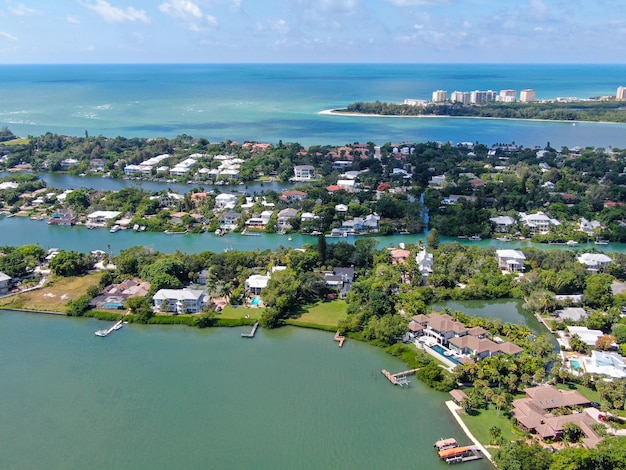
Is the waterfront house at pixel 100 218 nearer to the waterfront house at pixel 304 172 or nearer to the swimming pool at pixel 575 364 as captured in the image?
the waterfront house at pixel 304 172

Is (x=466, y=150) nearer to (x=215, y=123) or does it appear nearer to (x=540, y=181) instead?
(x=540, y=181)

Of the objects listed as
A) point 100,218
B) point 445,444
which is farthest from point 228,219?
point 445,444

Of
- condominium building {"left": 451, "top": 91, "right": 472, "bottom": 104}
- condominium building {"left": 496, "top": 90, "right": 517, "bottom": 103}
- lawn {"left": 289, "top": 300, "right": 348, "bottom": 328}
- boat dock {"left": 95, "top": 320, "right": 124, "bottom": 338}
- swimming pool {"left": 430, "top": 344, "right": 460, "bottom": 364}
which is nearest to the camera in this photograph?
swimming pool {"left": 430, "top": 344, "right": 460, "bottom": 364}

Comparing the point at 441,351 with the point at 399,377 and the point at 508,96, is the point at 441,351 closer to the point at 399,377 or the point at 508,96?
the point at 399,377

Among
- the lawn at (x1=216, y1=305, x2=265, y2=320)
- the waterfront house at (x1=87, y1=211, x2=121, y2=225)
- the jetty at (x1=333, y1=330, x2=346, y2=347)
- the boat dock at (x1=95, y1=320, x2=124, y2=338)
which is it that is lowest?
the jetty at (x1=333, y1=330, x2=346, y2=347)

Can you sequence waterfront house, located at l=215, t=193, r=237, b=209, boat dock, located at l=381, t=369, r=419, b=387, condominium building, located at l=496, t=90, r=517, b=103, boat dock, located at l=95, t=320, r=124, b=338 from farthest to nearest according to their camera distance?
condominium building, located at l=496, t=90, r=517, b=103 → waterfront house, located at l=215, t=193, r=237, b=209 → boat dock, located at l=95, t=320, r=124, b=338 → boat dock, located at l=381, t=369, r=419, b=387

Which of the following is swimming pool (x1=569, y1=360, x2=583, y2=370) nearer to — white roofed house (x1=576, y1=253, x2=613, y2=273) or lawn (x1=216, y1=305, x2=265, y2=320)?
white roofed house (x1=576, y1=253, x2=613, y2=273)

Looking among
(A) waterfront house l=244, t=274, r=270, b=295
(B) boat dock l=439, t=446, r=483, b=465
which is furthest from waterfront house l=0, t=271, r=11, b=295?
(B) boat dock l=439, t=446, r=483, b=465
